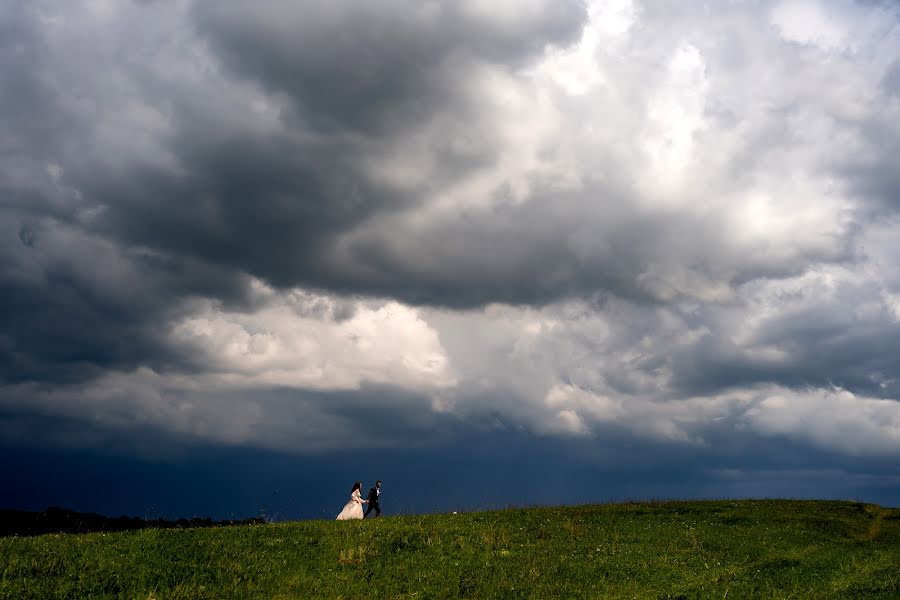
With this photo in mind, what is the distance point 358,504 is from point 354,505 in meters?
0.32

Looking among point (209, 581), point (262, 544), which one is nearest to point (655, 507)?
point (262, 544)

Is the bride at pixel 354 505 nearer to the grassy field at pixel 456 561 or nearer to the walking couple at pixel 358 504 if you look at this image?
the walking couple at pixel 358 504

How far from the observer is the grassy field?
23719 millimetres

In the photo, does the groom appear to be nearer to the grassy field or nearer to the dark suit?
the dark suit

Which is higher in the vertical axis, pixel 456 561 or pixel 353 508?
pixel 353 508

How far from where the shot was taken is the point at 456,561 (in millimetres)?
28594

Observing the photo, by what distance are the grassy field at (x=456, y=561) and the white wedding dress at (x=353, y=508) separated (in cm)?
618

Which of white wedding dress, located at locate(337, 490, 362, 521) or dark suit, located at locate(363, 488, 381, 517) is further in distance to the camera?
dark suit, located at locate(363, 488, 381, 517)

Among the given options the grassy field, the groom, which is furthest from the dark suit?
the grassy field

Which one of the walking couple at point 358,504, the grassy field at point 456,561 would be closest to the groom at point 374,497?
the walking couple at point 358,504

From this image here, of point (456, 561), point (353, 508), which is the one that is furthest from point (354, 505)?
point (456, 561)

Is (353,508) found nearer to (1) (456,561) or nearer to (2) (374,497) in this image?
(2) (374,497)

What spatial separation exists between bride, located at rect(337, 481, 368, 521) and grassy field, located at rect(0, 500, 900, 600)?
246 inches

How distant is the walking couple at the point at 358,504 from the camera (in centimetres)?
4328
